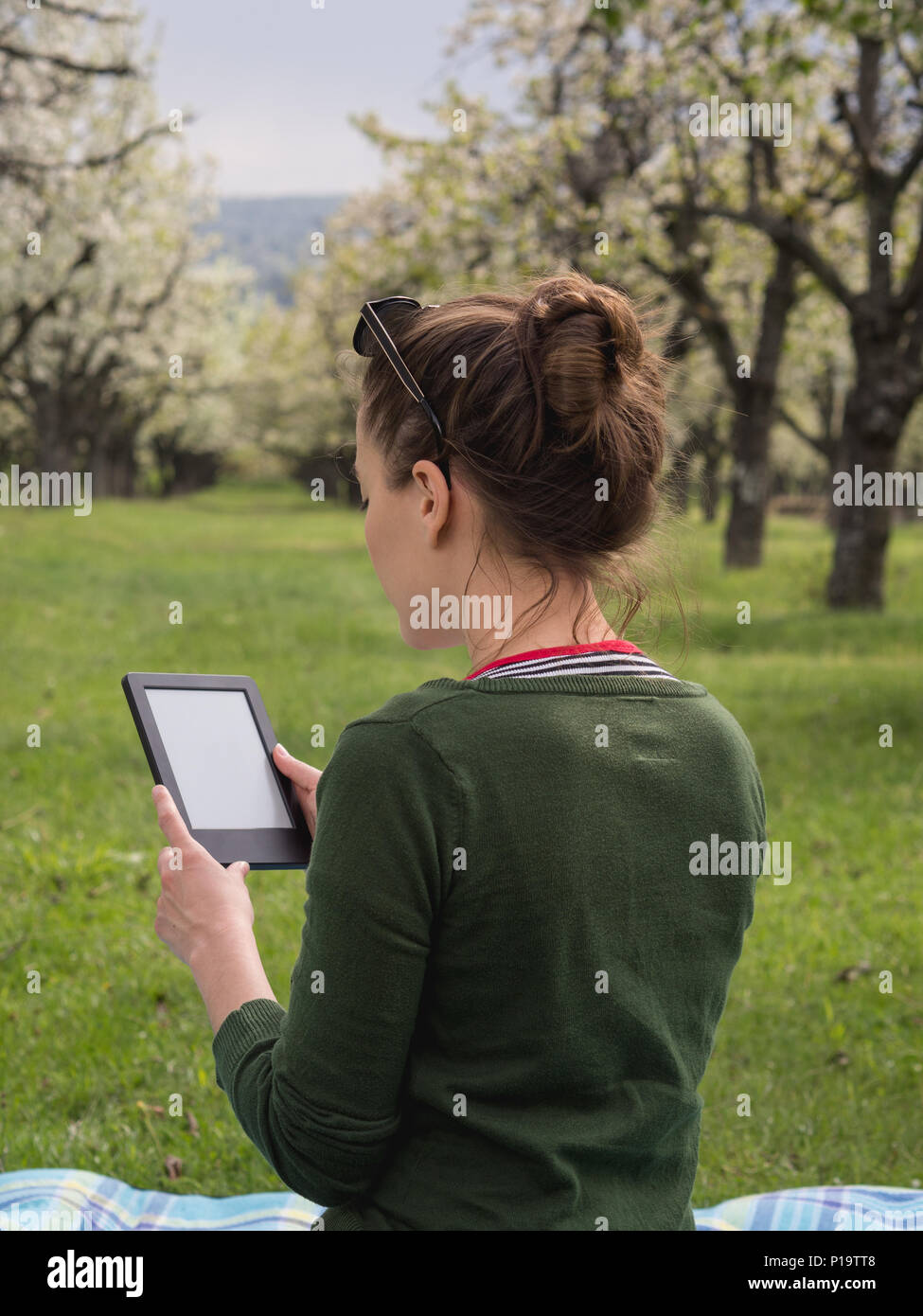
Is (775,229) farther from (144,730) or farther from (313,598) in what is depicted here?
(144,730)

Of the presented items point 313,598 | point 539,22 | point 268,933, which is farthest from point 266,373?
point 268,933

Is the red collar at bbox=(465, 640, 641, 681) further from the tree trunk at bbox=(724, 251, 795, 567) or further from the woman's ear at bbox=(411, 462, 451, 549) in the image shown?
the tree trunk at bbox=(724, 251, 795, 567)

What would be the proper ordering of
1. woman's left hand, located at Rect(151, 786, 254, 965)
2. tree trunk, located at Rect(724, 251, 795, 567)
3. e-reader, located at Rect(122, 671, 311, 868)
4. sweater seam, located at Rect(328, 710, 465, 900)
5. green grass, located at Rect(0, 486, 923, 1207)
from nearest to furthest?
sweater seam, located at Rect(328, 710, 465, 900) < woman's left hand, located at Rect(151, 786, 254, 965) < e-reader, located at Rect(122, 671, 311, 868) < green grass, located at Rect(0, 486, 923, 1207) < tree trunk, located at Rect(724, 251, 795, 567)

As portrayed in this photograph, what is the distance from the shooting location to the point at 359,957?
59.3 inches

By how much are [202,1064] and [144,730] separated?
2330mm

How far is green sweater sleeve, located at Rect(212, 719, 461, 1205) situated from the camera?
1.47m

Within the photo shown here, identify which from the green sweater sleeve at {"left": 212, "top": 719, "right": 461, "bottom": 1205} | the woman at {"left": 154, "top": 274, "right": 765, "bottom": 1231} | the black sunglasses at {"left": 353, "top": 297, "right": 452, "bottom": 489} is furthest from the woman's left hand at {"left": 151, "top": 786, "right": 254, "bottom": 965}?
the black sunglasses at {"left": 353, "top": 297, "right": 452, "bottom": 489}

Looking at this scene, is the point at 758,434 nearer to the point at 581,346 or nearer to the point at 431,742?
the point at 581,346

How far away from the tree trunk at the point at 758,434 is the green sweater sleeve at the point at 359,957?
17382mm

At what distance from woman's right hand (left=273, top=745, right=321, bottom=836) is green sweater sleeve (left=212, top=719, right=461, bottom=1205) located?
0.59 metres

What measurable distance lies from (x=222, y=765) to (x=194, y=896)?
37 centimetres

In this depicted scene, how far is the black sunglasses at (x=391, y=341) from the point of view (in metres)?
1.71

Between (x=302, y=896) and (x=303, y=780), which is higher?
(x=303, y=780)

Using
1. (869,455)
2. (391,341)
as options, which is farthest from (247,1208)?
(869,455)
